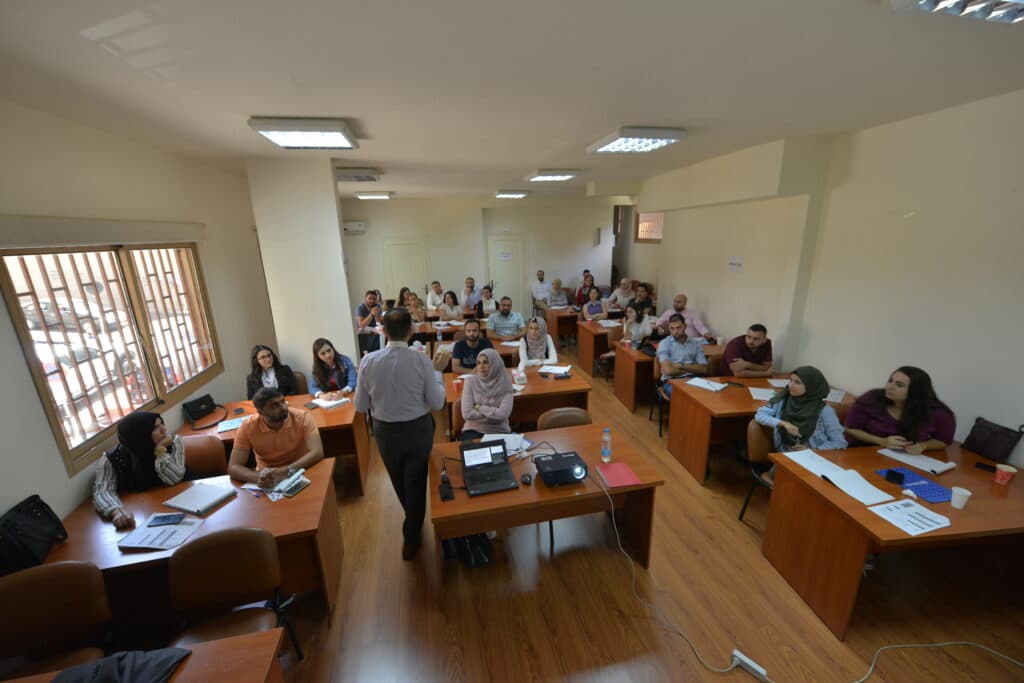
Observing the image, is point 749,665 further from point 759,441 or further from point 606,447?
point 759,441

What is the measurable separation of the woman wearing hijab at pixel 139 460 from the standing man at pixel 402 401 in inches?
53.8

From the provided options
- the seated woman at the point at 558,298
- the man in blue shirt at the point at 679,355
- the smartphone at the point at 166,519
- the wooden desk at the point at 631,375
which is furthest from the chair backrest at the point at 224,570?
the seated woman at the point at 558,298

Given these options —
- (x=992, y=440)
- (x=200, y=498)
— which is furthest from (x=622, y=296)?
(x=200, y=498)

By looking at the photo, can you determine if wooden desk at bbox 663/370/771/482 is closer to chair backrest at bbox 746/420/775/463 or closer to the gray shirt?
chair backrest at bbox 746/420/775/463

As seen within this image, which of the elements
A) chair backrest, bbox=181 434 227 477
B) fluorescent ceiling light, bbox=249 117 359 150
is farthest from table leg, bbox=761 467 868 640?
chair backrest, bbox=181 434 227 477

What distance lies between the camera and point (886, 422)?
2.90m

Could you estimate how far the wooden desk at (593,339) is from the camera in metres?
6.17

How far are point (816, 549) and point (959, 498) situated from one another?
784 millimetres

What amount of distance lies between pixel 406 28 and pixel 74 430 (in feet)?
10.8

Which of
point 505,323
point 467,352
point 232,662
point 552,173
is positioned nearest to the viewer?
point 232,662

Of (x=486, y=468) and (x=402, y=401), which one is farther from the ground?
(x=402, y=401)

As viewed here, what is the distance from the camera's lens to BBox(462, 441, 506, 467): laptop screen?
101 inches

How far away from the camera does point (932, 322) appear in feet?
10.1

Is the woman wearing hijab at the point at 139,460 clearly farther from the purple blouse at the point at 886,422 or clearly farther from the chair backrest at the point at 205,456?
the purple blouse at the point at 886,422
